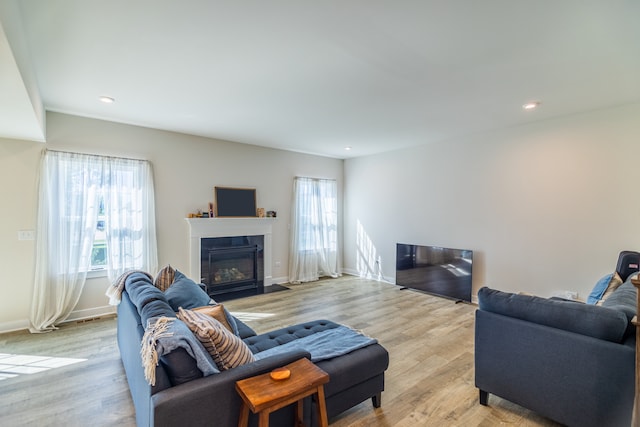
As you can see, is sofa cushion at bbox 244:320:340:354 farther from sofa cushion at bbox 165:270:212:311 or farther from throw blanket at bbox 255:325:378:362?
sofa cushion at bbox 165:270:212:311

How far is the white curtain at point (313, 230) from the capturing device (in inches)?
250

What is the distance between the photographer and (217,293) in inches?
208

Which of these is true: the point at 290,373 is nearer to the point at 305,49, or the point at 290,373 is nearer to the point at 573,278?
the point at 305,49

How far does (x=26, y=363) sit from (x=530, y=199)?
6.31 metres

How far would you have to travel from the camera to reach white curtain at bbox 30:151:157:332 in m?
3.82

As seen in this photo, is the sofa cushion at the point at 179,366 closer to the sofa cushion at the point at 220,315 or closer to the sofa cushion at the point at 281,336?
the sofa cushion at the point at 220,315

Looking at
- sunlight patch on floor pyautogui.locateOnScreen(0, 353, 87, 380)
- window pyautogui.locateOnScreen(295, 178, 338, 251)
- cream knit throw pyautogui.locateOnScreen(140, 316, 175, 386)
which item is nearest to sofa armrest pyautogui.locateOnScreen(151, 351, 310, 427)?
cream knit throw pyautogui.locateOnScreen(140, 316, 175, 386)

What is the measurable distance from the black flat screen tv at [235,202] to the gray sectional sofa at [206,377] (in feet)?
8.88

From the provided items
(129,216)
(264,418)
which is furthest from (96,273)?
(264,418)

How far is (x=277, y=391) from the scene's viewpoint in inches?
58.9

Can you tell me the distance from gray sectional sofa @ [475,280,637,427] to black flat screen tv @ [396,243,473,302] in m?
2.60

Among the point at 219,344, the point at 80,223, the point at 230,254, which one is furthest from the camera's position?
the point at 230,254

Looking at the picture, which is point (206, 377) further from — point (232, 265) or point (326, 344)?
point (232, 265)

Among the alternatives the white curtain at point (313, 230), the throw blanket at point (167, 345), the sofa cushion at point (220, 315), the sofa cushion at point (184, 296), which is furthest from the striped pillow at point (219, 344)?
the white curtain at point (313, 230)
